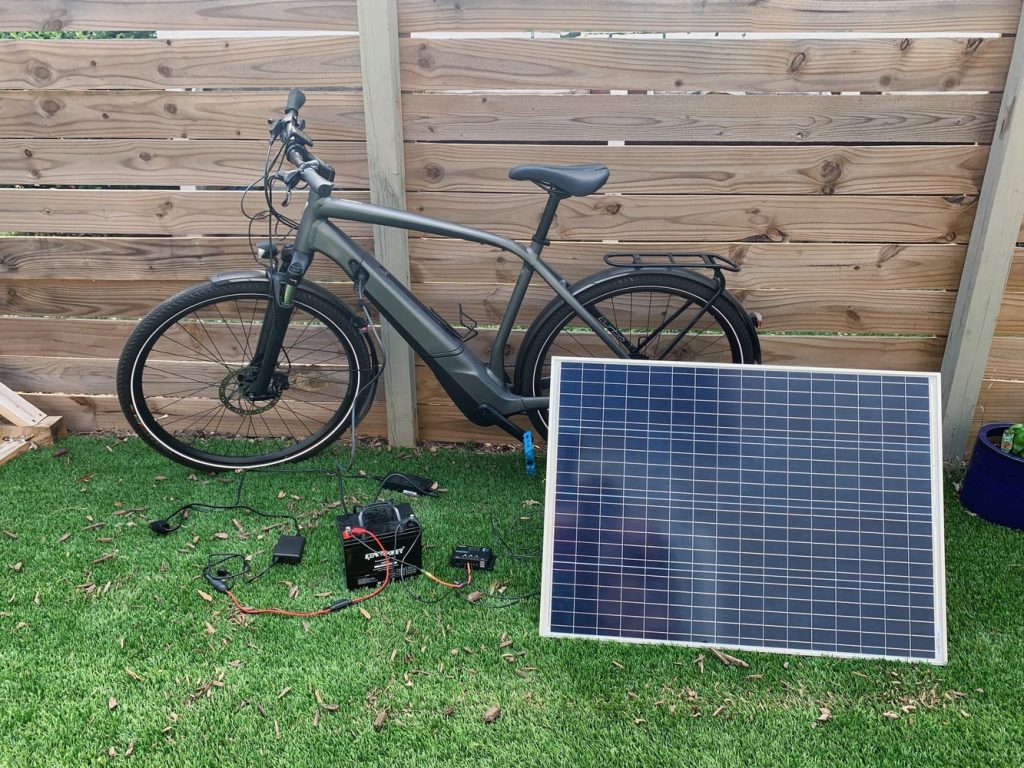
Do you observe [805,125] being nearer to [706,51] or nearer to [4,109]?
[706,51]

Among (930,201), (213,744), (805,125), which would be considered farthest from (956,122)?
(213,744)

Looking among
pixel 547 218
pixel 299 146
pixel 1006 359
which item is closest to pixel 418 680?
pixel 547 218

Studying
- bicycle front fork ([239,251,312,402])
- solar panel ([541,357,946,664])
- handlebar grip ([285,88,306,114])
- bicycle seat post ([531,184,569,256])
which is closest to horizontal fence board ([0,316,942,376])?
bicycle seat post ([531,184,569,256])

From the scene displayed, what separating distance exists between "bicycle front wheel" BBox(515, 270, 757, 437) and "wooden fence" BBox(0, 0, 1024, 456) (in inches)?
7.5

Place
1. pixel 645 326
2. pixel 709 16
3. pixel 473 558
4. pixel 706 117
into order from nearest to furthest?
pixel 473 558
pixel 709 16
pixel 706 117
pixel 645 326

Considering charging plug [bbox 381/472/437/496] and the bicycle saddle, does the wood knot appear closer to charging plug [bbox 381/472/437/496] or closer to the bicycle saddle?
the bicycle saddle

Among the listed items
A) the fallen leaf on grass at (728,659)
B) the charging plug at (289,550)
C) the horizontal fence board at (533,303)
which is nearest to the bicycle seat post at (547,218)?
the horizontal fence board at (533,303)

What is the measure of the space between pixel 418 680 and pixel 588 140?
1832 millimetres

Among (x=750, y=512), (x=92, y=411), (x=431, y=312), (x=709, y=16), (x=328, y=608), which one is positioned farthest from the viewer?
(x=92, y=411)

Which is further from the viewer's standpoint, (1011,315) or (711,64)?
(1011,315)

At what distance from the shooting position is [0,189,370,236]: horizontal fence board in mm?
2725

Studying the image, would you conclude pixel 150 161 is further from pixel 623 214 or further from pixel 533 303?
pixel 623 214

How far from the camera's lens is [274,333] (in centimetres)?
261

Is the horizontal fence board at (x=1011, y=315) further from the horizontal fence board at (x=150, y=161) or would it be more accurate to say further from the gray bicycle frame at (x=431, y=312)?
the horizontal fence board at (x=150, y=161)
